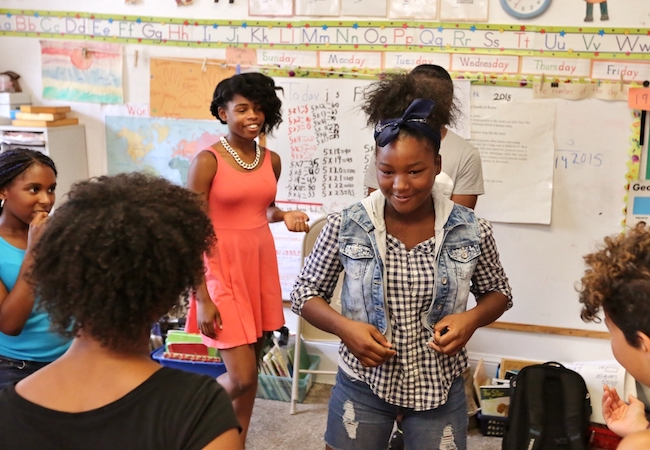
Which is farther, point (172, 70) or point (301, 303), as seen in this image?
point (172, 70)

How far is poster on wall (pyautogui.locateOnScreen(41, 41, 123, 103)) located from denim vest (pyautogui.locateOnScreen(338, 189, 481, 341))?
7.90 feet

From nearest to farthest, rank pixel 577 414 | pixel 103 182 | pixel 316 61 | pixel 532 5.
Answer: pixel 103 182 → pixel 577 414 → pixel 532 5 → pixel 316 61

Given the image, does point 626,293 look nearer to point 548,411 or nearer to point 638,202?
point 548,411

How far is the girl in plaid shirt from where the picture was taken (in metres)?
1.45

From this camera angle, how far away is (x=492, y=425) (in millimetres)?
2854

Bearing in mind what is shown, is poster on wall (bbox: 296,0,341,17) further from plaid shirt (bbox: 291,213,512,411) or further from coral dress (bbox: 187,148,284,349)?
plaid shirt (bbox: 291,213,512,411)

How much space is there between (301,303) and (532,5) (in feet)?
6.75

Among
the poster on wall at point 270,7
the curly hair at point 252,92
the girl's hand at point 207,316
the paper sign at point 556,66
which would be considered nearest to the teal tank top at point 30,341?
the girl's hand at point 207,316

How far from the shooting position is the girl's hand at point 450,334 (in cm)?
141

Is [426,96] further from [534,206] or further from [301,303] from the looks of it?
[534,206]

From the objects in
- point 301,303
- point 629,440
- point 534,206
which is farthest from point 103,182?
point 534,206

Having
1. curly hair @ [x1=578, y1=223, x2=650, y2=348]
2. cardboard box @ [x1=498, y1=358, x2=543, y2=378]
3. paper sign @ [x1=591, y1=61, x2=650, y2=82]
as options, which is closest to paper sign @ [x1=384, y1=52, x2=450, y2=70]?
paper sign @ [x1=591, y1=61, x2=650, y2=82]

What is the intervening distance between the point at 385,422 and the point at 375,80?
1.98m

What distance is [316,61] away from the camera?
A: 3.20 m
